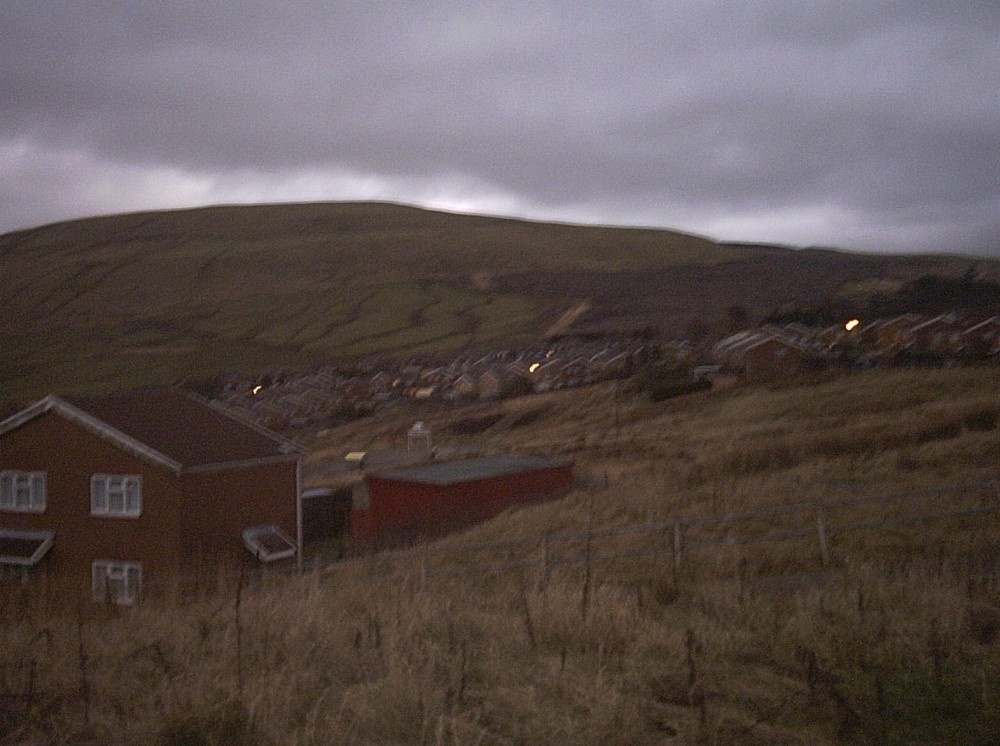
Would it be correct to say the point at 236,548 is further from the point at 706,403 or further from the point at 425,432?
the point at 706,403

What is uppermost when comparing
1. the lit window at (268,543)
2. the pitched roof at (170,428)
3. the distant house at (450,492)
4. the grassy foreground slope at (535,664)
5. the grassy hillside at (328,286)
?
the grassy hillside at (328,286)

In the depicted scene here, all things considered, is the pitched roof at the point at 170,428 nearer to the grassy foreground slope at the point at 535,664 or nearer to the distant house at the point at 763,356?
the grassy foreground slope at the point at 535,664

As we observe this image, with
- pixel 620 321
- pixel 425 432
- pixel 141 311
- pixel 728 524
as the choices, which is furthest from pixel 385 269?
pixel 728 524

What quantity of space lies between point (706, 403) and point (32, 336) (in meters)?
61.0

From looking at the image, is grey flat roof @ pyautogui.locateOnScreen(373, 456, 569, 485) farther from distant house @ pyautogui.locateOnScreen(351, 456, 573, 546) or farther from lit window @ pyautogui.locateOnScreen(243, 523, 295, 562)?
lit window @ pyautogui.locateOnScreen(243, 523, 295, 562)

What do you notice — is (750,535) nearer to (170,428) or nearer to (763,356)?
(170,428)

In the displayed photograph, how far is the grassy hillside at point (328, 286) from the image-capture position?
8488 cm

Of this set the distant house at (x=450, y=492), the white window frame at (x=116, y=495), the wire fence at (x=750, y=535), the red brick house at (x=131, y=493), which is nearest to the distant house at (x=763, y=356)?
the distant house at (x=450, y=492)

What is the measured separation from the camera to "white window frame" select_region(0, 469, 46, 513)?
26219mm

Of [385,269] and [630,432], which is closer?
[630,432]

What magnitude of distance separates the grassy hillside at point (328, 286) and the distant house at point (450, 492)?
30.8 meters

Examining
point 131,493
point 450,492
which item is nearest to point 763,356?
point 450,492

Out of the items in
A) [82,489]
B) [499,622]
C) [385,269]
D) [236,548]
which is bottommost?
[236,548]

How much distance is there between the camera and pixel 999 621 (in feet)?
18.7
